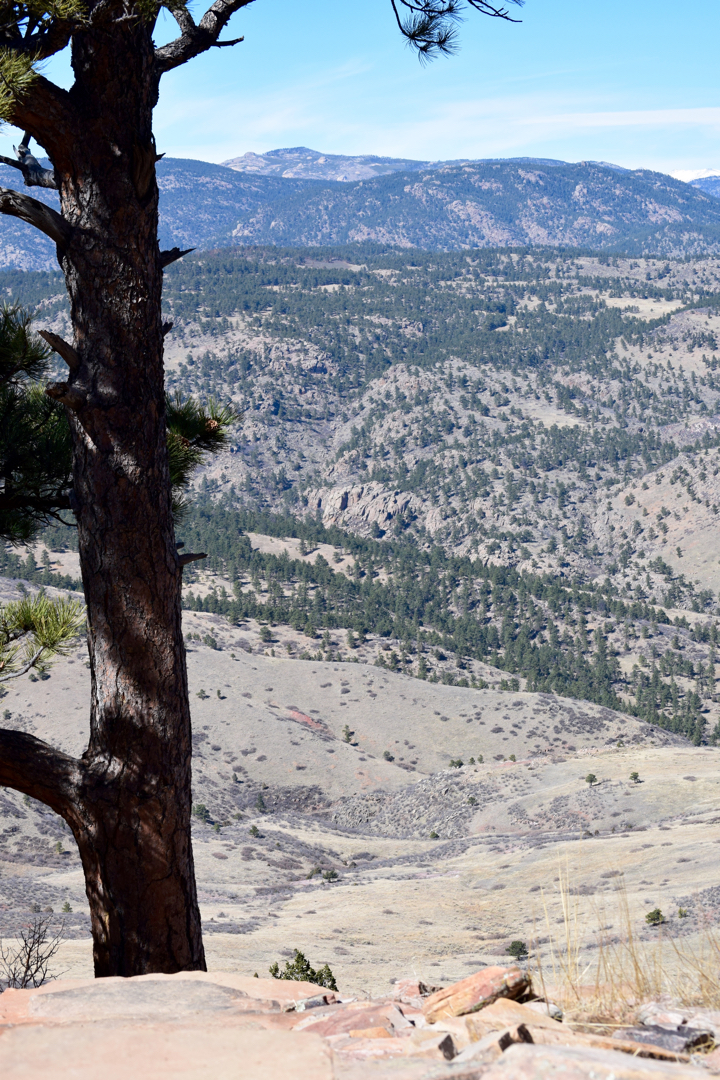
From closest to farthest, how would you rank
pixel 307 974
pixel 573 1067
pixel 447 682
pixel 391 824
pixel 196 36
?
pixel 573 1067, pixel 196 36, pixel 307 974, pixel 391 824, pixel 447 682

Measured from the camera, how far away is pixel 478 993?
409 cm

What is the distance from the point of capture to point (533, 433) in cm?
17338

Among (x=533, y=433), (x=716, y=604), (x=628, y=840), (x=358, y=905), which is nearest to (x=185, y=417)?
(x=358, y=905)

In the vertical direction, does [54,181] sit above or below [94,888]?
above

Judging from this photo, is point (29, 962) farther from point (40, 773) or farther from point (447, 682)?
point (447, 682)

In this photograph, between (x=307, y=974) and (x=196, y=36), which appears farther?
(x=307, y=974)

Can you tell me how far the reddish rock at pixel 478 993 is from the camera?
4.03m

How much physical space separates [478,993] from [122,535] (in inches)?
144

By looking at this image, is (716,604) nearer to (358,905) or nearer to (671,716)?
(671,716)

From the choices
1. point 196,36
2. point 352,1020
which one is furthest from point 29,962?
point 196,36

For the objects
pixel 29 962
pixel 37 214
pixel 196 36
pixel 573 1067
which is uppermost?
pixel 196 36

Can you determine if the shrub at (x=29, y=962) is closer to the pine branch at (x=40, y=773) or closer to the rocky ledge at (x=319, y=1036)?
the pine branch at (x=40, y=773)

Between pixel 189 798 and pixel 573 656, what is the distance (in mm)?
100041

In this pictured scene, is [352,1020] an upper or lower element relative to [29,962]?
upper
